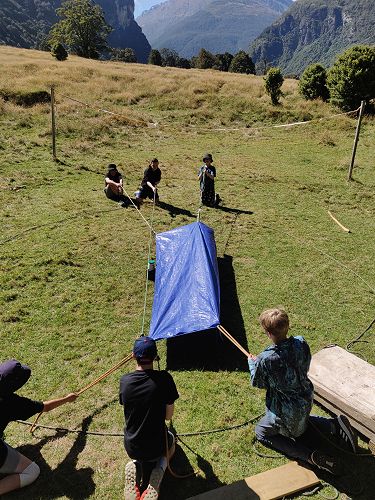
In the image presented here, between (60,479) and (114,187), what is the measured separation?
9.62m

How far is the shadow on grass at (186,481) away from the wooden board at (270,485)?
0.86ft

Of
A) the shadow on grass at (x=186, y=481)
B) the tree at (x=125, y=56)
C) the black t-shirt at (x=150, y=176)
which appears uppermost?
the tree at (x=125, y=56)

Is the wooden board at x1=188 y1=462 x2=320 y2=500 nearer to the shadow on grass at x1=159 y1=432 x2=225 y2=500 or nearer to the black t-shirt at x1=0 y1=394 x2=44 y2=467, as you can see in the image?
the shadow on grass at x1=159 y1=432 x2=225 y2=500

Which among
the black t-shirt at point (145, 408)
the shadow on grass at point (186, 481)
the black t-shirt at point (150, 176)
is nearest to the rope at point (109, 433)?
the shadow on grass at point (186, 481)

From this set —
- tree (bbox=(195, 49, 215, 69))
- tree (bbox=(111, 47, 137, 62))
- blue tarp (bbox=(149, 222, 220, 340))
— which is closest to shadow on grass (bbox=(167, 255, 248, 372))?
blue tarp (bbox=(149, 222, 220, 340))

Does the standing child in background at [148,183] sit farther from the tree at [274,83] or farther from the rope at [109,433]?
the tree at [274,83]

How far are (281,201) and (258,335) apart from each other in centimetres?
742

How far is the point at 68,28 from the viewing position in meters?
71.1

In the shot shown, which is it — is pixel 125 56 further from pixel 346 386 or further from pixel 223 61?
pixel 346 386

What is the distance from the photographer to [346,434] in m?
4.97

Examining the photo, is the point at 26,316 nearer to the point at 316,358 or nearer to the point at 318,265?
the point at 316,358

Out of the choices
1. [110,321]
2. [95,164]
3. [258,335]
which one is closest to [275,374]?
[258,335]

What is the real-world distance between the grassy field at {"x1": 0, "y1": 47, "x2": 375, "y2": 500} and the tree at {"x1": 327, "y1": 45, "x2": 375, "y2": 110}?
270cm

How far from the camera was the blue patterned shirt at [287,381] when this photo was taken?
15.1 ft
